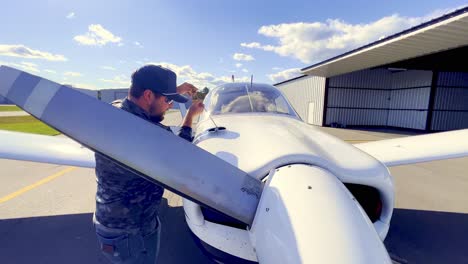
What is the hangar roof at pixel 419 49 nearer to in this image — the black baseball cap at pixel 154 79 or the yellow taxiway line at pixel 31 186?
the black baseball cap at pixel 154 79

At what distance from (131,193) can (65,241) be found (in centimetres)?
225

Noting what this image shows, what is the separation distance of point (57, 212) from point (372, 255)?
Result: 4.35 m

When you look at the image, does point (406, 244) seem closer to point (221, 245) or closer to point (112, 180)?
point (221, 245)

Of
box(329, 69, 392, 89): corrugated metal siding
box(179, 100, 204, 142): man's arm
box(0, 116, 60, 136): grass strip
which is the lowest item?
box(0, 116, 60, 136): grass strip

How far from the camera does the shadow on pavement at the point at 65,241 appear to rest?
2639mm

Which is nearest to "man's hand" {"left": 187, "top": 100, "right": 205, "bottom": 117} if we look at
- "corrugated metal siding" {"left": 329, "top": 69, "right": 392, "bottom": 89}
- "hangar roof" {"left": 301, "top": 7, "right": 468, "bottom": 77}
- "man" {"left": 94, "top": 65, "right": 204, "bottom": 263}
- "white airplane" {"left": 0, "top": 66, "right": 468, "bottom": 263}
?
"white airplane" {"left": 0, "top": 66, "right": 468, "bottom": 263}

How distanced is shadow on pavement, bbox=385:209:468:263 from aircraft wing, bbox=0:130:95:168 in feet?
12.8

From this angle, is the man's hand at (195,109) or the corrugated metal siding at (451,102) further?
the corrugated metal siding at (451,102)

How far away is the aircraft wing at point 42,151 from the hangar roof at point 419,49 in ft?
39.3

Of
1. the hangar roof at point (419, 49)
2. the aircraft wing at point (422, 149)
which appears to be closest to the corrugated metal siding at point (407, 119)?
the hangar roof at point (419, 49)

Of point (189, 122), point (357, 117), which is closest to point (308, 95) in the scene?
point (357, 117)

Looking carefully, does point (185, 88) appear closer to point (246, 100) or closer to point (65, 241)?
point (246, 100)

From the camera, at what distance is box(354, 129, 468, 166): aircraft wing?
3.12 meters

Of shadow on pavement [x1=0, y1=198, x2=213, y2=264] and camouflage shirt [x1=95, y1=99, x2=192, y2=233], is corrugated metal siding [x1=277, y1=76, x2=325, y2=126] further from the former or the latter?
camouflage shirt [x1=95, y1=99, x2=192, y2=233]
